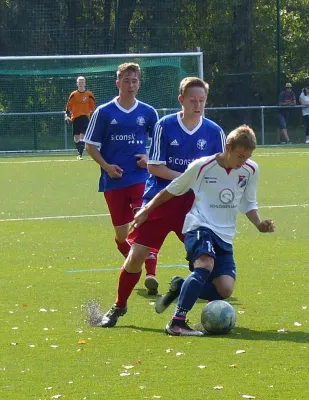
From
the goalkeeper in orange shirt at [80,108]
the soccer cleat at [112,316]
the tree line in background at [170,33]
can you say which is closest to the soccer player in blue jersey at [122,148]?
the soccer cleat at [112,316]

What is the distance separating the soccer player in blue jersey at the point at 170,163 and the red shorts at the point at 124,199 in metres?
1.21

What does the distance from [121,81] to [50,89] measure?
80.3 feet

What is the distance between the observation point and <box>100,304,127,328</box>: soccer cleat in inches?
329

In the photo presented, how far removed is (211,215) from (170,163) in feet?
3.60

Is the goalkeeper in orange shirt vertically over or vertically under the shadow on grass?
over

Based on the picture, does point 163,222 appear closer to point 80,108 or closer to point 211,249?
point 211,249

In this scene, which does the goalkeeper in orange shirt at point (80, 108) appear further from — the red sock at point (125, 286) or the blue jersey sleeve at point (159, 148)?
the red sock at point (125, 286)

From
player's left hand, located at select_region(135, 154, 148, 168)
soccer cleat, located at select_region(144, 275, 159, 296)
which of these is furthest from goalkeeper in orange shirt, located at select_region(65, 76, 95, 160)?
soccer cleat, located at select_region(144, 275, 159, 296)

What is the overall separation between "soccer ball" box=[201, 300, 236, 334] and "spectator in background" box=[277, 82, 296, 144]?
2888 centimetres

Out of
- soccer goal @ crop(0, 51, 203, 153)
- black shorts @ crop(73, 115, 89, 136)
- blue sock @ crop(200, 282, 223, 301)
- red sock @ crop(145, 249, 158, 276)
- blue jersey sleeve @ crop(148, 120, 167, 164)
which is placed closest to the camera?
blue sock @ crop(200, 282, 223, 301)

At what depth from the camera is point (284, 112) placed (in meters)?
37.4

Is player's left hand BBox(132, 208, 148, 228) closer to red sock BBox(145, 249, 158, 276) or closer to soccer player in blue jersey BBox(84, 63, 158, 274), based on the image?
red sock BBox(145, 249, 158, 276)

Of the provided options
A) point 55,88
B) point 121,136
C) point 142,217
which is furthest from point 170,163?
point 55,88

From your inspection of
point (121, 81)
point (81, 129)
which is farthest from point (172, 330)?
point (81, 129)
